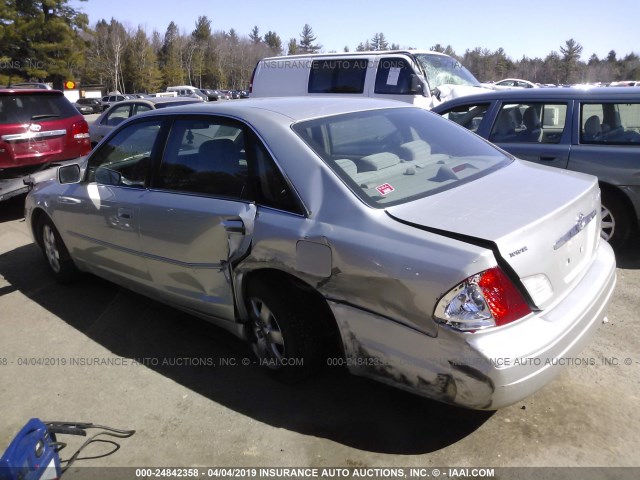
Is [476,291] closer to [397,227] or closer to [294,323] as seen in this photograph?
[397,227]

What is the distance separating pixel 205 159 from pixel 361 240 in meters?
1.42

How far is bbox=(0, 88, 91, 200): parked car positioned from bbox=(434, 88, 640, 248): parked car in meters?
6.03

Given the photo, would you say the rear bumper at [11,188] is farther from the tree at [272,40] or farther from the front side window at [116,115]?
the tree at [272,40]

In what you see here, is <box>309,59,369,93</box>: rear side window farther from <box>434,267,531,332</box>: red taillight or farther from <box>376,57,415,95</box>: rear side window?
<box>434,267,531,332</box>: red taillight

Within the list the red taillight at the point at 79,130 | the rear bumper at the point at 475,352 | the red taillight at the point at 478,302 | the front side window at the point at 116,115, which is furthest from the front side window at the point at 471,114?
the front side window at the point at 116,115

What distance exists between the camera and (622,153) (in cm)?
481

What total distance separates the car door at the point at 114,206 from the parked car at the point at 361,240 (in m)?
0.02

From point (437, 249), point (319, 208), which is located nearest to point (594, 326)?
point (437, 249)

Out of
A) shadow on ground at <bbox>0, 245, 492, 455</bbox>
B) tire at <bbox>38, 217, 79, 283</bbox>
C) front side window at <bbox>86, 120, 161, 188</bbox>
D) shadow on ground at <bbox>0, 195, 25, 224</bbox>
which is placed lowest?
shadow on ground at <bbox>0, 195, 25, 224</bbox>

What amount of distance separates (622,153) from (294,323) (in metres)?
3.58

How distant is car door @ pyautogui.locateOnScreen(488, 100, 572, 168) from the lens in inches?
203

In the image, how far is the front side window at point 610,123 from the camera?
4.96 metres

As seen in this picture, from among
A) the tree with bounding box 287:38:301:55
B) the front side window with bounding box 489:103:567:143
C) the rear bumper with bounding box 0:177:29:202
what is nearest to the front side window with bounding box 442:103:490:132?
the front side window with bounding box 489:103:567:143

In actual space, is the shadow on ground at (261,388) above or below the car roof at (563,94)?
below
